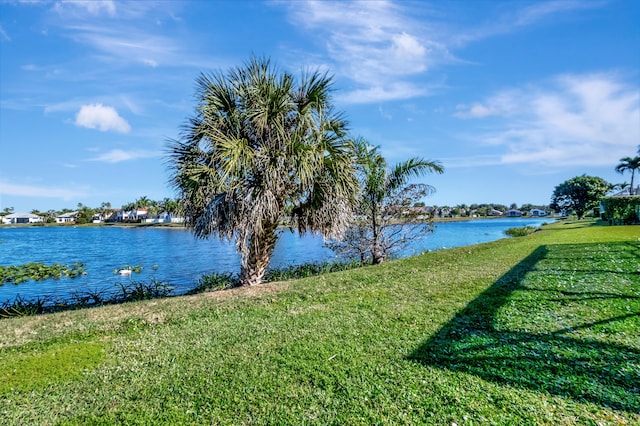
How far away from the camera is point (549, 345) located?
426cm

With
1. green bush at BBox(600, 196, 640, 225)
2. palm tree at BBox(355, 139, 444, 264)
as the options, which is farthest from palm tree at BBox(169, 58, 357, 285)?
green bush at BBox(600, 196, 640, 225)

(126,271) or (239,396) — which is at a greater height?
(239,396)

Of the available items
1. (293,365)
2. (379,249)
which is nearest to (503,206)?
(379,249)

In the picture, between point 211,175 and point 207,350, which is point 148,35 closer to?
point 211,175

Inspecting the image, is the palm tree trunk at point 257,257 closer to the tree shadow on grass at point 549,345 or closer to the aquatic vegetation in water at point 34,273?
the tree shadow on grass at point 549,345

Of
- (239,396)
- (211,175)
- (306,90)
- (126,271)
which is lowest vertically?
(126,271)

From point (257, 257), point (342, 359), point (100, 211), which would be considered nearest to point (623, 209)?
point (257, 257)

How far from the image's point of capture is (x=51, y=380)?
385 centimetres

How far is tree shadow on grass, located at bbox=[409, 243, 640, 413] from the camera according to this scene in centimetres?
336

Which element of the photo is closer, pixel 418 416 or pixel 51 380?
pixel 418 416

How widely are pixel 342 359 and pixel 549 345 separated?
2.51 meters

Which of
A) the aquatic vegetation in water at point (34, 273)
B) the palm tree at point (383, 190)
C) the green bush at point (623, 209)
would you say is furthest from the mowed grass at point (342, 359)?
the green bush at point (623, 209)

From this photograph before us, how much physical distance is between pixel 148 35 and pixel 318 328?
30.0ft

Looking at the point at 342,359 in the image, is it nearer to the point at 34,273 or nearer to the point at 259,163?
the point at 259,163
